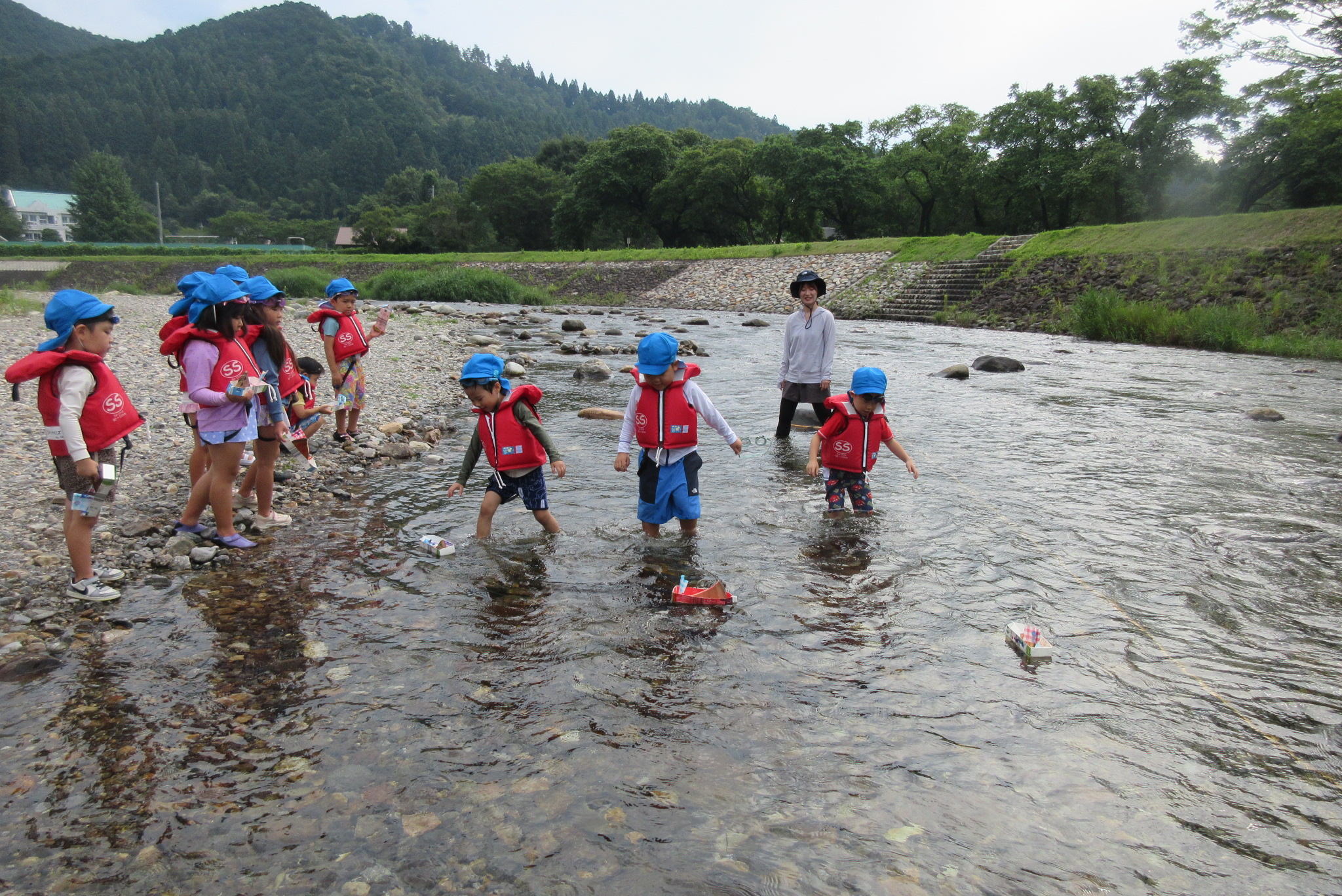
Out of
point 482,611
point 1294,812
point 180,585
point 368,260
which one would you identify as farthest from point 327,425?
point 368,260

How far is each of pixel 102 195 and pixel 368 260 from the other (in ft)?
273

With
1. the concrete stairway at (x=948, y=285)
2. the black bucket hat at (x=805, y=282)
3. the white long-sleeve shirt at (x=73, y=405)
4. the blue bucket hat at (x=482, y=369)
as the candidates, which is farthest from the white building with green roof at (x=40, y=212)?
the blue bucket hat at (x=482, y=369)

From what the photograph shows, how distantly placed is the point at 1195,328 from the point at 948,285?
1465cm

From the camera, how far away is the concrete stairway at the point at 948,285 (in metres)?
34.8

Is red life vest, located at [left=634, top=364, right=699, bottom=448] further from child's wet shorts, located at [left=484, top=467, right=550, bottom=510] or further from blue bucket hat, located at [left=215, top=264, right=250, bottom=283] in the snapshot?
blue bucket hat, located at [left=215, top=264, right=250, bottom=283]

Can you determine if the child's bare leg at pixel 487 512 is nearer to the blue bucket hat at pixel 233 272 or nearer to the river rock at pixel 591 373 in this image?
the blue bucket hat at pixel 233 272

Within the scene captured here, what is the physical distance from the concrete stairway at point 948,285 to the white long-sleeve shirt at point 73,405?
107 feet

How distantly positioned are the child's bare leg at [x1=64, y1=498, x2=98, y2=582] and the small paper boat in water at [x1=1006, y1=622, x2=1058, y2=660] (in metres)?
5.98

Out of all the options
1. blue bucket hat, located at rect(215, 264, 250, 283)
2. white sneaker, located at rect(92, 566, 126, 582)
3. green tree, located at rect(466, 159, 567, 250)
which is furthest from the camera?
green tree, located at rect(466, 159, 567, 250)

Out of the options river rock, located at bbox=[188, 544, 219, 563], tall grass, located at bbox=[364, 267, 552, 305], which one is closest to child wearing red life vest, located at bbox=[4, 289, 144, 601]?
river rock, located at bbox=[188, 544, 219, 563]

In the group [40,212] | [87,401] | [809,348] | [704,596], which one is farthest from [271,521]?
[40,212]

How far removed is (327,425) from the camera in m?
10.9

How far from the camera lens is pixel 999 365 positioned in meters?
Result: 18.5

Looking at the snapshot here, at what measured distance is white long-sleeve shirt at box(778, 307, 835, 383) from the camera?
942 centimetres
